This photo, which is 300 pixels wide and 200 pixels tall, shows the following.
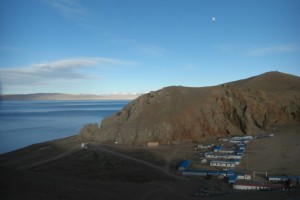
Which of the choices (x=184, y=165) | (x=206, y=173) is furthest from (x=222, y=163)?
(x=206, y=173)

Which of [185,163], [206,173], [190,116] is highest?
[190,116]

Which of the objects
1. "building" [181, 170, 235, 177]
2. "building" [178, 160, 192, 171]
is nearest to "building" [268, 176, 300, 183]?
"building" [181, 170, 235, 177]

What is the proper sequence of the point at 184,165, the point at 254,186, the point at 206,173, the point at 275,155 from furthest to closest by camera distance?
1. the point at 275,155
2. the point at 184,165
3. the point at 206,173
4. the point at 254,186

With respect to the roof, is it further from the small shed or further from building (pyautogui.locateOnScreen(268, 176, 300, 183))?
the small shed

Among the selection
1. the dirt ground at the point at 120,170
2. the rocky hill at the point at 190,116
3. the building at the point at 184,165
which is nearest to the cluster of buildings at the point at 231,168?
the building at the point at 184,165

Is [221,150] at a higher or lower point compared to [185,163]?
higher

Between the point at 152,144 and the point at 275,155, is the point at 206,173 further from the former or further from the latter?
the point at 152,144

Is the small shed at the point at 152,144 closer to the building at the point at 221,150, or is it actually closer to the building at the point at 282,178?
the building at the point at 221,150
